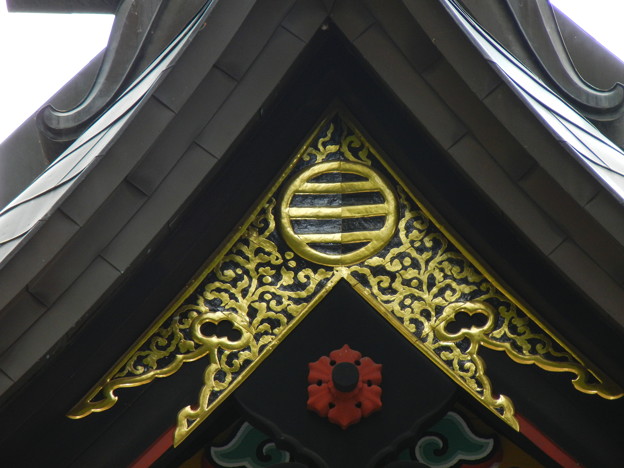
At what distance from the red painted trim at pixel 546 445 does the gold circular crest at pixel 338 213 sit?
0.60m

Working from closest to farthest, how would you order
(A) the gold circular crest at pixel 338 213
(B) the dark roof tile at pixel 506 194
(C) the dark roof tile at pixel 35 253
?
(C) the dark roof tile at pixel 35 253 < (B) the dark roof tile at pixel 506 194 < (A) the gold circular crest at pixel 338 213

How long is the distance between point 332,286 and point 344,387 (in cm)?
28

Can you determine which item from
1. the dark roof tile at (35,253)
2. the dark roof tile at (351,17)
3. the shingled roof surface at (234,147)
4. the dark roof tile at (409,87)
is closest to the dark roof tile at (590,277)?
the shingled roof surface at (234,147)

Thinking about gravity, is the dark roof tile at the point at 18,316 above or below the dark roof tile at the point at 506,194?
below

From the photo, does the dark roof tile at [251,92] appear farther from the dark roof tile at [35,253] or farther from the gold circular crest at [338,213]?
the dark roof tile at [35,253]

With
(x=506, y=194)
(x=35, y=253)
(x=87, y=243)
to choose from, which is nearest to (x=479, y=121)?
(x=506, y=194)

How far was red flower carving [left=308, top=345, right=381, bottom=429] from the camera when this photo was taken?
3.44 m

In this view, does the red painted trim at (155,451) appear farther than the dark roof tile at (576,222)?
Yes

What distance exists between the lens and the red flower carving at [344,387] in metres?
3.44

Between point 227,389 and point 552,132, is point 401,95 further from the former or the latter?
point 227,389

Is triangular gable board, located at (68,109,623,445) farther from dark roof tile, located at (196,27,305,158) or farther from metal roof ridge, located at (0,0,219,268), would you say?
metal roof ridge, located at (0,0,219,268)

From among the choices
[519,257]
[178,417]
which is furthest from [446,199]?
[178,417]

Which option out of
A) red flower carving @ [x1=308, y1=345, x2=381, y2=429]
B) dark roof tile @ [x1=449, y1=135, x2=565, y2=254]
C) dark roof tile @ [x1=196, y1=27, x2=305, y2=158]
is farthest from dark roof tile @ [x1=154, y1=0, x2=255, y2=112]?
red flower carving @ [x1=308, y1=345, x2=381, y2=429]

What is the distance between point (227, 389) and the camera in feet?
11.4
